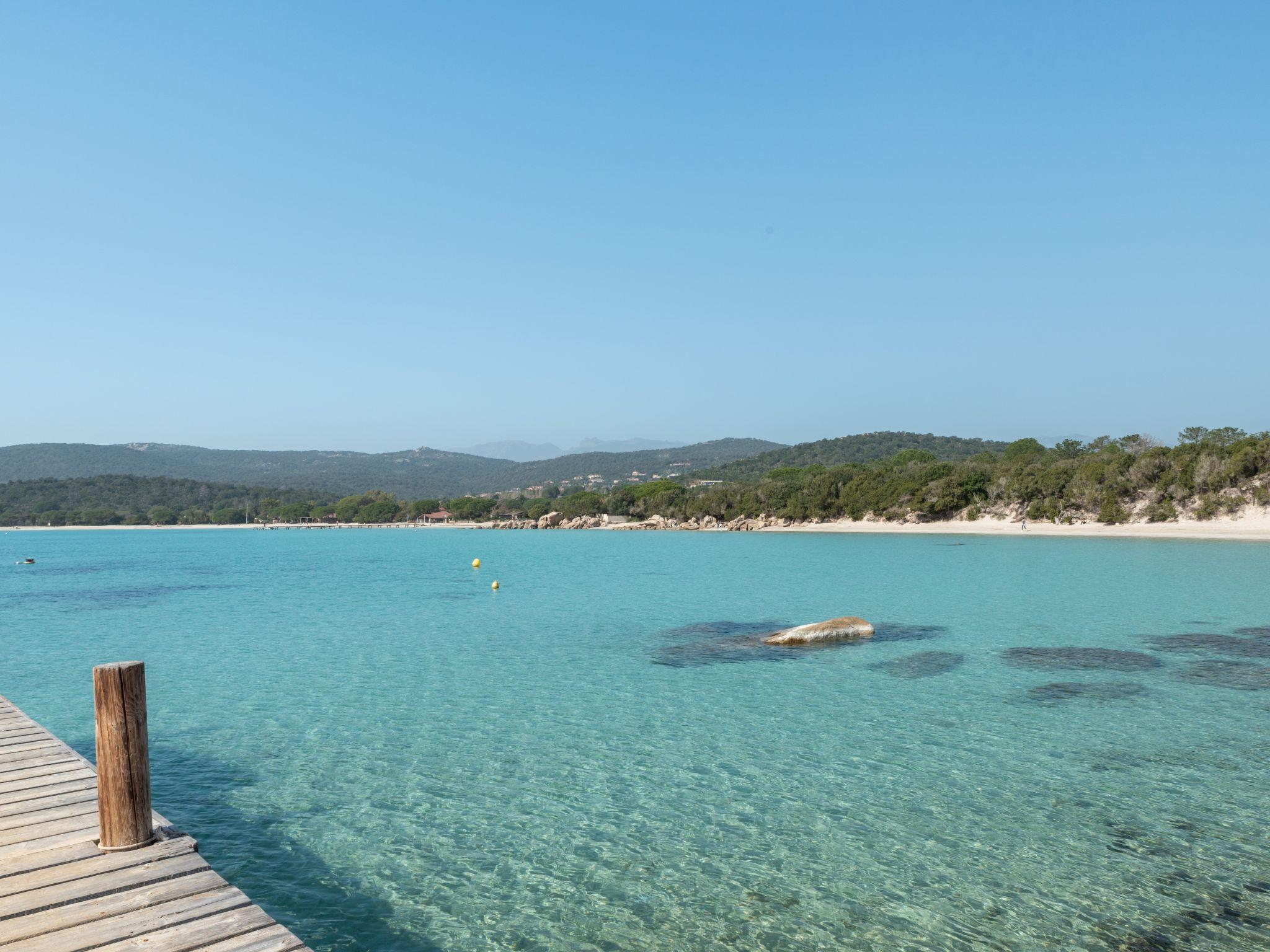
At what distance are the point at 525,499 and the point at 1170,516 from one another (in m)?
118

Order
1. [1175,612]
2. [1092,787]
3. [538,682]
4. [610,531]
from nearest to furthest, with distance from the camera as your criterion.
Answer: [1092,787], [538,682], [1175,612], [610,531]

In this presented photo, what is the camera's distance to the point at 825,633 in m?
18.8

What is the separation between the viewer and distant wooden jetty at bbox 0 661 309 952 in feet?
13.9

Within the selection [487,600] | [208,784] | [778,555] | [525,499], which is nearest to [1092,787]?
[208,784]

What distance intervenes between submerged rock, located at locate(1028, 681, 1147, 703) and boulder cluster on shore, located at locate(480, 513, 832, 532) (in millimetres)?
81431

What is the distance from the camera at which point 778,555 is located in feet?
174

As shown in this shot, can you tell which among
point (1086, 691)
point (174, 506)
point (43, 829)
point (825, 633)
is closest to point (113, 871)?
point (43, 829)

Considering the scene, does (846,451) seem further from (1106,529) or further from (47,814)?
(47,814)

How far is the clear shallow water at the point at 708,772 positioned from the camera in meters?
6.32

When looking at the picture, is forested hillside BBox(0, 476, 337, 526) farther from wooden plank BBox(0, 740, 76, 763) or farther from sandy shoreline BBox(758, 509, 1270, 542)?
wooden plank BBox(0, 740, 76, 763)

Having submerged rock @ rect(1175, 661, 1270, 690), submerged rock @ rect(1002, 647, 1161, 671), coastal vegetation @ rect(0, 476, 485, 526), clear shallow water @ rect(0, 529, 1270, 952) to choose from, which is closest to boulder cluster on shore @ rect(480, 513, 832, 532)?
coastal vegetation @ rect(0, 476, 485, 526)

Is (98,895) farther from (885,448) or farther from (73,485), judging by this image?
(73,485)

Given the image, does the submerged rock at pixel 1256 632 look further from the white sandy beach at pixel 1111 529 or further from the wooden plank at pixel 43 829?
the white sandy beach at pixel 1111 529

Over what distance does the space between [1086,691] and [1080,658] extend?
3.31 metres
